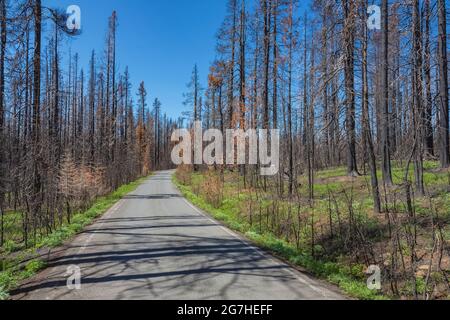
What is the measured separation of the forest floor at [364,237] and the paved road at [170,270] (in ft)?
3.06

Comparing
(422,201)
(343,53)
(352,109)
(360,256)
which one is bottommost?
(360,256)

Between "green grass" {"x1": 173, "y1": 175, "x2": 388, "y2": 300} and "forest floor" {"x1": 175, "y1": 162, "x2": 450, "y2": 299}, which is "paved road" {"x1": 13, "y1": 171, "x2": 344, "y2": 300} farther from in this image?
"forest floor" {"x1": 175, "y1": 162, "x2": 450, "y2": 299}

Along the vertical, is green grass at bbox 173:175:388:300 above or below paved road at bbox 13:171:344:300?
below

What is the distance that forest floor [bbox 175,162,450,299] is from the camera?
6.28m

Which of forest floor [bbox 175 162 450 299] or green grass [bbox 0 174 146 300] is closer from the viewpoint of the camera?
forest floor [bbox 175 162 450 299]

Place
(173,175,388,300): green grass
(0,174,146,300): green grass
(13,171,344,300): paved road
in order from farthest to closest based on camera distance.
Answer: (0,174,146,300): green grass
(173,175,388,300): green grass
(13,171,344,300): paved road

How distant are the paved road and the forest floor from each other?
933 mm

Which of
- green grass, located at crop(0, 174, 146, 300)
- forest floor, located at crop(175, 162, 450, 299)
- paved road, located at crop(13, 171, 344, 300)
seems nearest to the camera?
paved road, located at crop(13, 171, 344, 300)

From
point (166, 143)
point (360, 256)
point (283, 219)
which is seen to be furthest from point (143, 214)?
point (166, 143)

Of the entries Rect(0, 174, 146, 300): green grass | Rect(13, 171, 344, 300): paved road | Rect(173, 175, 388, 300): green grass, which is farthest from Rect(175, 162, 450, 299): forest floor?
Rect(0, 174, 146, 300): green grass

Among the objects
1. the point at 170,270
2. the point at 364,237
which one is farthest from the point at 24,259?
→ the point at 364,237
